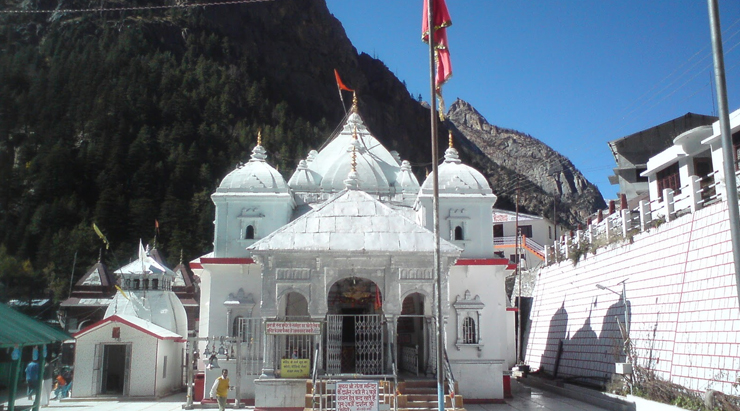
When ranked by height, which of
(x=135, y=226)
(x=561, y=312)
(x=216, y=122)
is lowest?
(x=561, y=312)

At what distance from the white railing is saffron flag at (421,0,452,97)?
7.27 m

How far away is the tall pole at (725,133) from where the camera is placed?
817 cm

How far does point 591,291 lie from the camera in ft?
77.2

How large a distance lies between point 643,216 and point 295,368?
36.9 ft

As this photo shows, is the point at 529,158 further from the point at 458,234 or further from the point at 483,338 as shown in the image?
the point at 483,338

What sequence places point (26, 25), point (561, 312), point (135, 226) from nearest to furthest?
1. point (561, 312)
2. point (135, 226)
3. point (26, 25)

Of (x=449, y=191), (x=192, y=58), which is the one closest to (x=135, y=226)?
(x=192, y=58)

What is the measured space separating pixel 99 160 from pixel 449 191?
49.4 metres

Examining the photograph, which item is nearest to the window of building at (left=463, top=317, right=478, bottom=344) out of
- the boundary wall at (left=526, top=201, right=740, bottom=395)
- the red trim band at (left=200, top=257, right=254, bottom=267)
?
the boundary wall at (left=526, top=201, right=740, bottom=395)

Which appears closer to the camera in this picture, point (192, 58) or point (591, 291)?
point (591, 291)

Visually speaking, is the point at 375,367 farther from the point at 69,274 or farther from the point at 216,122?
the point at 216,122

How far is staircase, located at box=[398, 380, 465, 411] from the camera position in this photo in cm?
1548

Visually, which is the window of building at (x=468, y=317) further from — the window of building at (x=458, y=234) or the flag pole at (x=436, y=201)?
the flag pole at (x=436, y=201)

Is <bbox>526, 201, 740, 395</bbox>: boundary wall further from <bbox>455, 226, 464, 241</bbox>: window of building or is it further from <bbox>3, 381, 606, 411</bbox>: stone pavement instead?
<bbox>455, 226, 464, 241</bbox>: window of building
